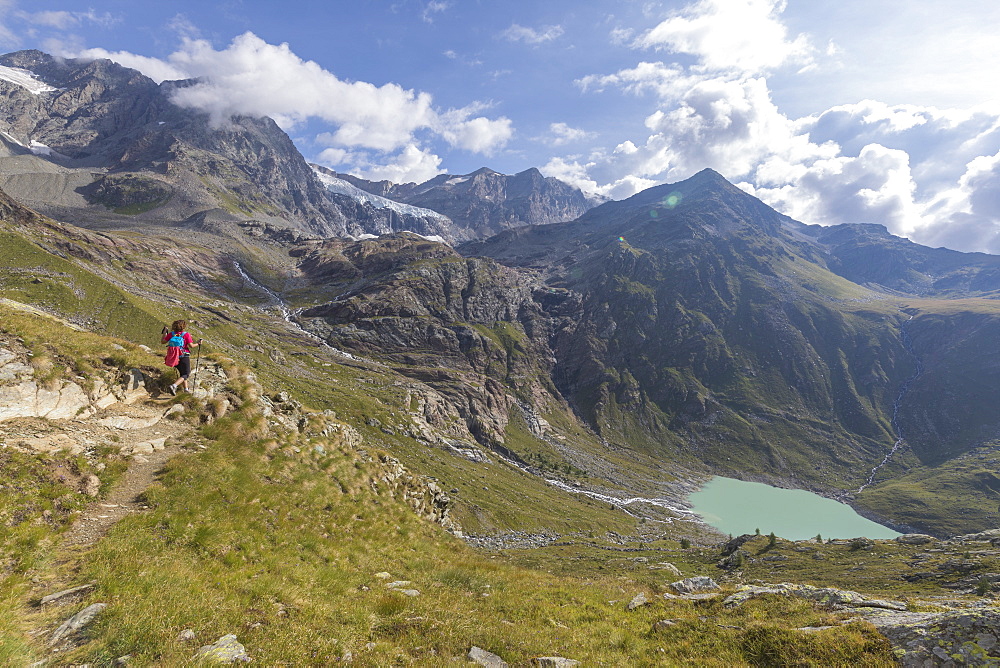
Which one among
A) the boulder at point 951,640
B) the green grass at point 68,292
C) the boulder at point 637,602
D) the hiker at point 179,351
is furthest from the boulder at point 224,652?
the green grass at point 68,292

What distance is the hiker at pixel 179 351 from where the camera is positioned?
21.1 meters

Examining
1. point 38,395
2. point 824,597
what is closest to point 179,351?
point 38,395

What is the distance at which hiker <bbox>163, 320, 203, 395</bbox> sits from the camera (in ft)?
69.2

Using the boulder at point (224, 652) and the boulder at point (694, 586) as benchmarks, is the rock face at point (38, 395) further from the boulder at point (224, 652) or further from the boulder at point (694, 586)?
the boulder at point (694, 586)

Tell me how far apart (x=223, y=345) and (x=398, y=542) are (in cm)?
18618

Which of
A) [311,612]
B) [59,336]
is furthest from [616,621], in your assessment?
[59,336]

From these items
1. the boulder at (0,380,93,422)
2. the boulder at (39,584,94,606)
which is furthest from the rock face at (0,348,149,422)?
the boulder at (39,584,94,606)

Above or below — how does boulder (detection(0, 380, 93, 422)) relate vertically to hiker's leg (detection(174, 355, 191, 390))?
below

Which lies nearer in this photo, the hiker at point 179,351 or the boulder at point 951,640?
the boulder at point 951,640

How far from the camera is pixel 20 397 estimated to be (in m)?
16.1

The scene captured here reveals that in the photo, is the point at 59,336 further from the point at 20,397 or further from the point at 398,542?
the point at 398,542

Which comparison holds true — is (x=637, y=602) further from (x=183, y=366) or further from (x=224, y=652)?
(x=183, y=366)

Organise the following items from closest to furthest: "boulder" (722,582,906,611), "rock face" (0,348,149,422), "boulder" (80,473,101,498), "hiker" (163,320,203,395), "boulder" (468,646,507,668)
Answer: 1. "boulder" (468,646,507,668)
2. "boulder" (722,582,906,611)
3. "boulder" (80,473,101,498)
4. "rock face" (0,348,149,422)
5. "hiker" (163,320,203,395)

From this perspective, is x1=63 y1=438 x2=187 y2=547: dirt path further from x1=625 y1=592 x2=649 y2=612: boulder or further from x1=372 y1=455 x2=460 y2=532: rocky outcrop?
x1=625 y1=592 x2=649 y2=612: boulder
